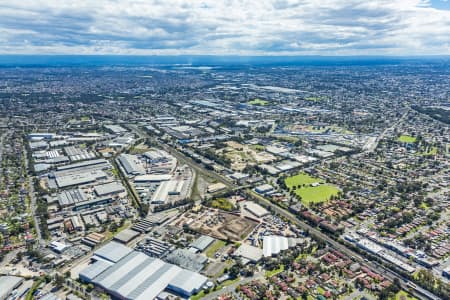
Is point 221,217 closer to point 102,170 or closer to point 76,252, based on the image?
point 76,252

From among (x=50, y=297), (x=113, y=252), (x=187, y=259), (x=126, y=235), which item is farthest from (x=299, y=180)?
(x=50, y=297)

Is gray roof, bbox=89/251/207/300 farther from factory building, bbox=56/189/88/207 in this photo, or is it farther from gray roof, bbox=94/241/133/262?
factory building, bbox=56/189/88/207

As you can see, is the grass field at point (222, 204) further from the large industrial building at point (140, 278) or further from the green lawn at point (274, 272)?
the large industrial building at point (140, 278)

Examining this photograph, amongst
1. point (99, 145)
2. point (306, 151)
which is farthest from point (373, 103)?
point (99, 145)

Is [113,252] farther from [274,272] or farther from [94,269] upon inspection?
[274,272]

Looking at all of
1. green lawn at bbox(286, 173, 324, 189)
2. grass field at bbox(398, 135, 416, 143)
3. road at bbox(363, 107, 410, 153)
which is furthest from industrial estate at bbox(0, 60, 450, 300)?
grass field at bbox(398, 135, 416, 143)
